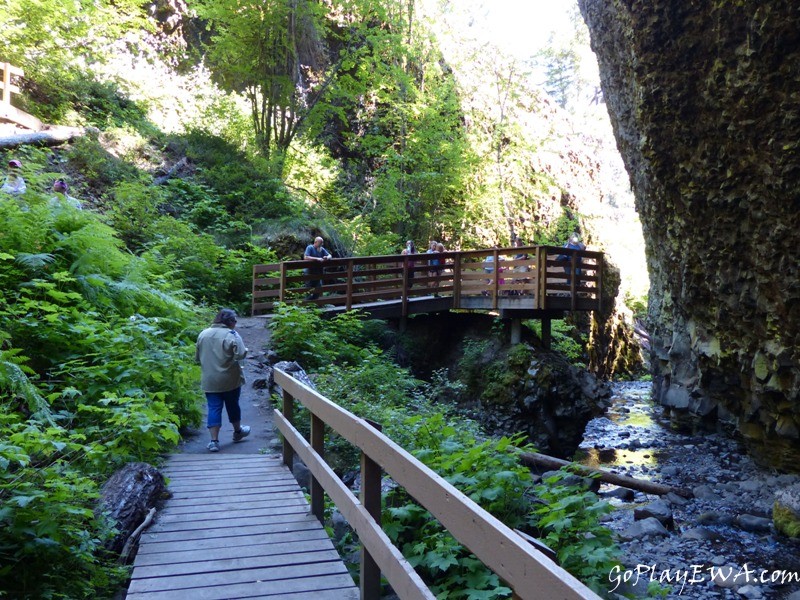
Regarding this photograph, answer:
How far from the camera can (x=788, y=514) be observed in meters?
8.37

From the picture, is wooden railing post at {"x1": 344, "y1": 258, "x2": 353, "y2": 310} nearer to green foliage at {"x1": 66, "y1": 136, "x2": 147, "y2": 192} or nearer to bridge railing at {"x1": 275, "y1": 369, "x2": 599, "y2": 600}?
green foliage at {"x1": 66, "y1": 136, "x2": 147, "y2": 192}

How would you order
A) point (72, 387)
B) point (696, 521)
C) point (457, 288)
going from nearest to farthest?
point (72, 387) < point (696, 521) < point (457, 288)

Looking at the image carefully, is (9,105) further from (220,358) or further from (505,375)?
(505,375)

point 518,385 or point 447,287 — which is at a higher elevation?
point 447,287

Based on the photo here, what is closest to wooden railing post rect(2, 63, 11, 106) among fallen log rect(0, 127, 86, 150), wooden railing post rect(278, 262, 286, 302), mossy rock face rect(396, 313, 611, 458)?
fallen log rect(0, 127, 86, 150)

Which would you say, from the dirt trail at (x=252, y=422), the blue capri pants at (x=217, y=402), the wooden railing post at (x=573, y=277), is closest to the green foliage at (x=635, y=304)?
the wooden railing post at (x=573, y=277)

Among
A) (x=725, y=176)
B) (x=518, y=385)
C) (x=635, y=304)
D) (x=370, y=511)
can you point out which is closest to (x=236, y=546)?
(x=370, y=511)

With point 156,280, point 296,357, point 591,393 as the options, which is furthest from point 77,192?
point 591,393

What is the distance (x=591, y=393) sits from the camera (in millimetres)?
14148

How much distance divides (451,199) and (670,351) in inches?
434

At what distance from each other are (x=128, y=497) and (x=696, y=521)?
7926 mm

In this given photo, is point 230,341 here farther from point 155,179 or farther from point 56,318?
point 155,179

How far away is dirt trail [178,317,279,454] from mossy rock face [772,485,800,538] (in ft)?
23.2

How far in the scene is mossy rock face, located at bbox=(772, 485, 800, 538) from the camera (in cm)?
812
